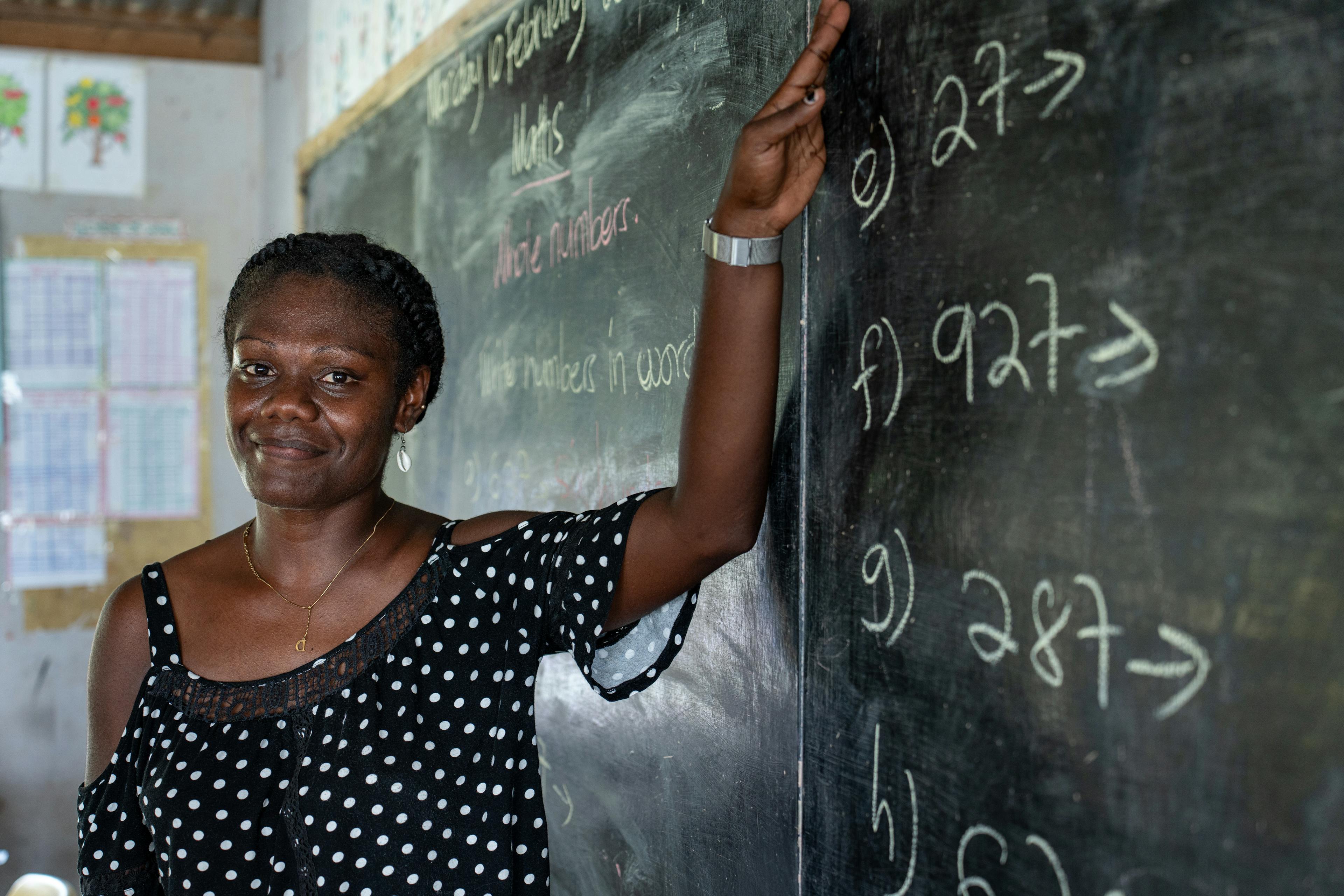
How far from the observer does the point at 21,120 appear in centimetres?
361

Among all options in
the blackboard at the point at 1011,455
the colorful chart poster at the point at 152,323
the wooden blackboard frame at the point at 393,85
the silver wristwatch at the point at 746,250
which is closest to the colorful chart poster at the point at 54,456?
the colorful chart poster at the point at 152,323

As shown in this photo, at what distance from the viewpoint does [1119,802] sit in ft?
2.17

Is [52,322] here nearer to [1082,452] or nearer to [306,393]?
[306,393]

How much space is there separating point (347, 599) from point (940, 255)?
811 millimetres

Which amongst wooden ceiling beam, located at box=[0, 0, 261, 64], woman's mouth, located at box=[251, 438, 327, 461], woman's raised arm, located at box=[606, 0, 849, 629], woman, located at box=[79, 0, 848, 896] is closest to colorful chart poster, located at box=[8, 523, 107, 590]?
wooden ceiling beam, located at box=[0, 0, 261, 64]

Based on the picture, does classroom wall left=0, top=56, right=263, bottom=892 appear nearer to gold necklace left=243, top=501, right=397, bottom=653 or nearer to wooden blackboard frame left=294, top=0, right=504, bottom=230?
wooden blackboard frame left=294, top=0, right=504, bottom=230

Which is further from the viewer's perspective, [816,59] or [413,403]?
[413,403]

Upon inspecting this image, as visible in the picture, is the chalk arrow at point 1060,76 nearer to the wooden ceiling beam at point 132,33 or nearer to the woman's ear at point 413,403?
the woman's ear at point 413,403

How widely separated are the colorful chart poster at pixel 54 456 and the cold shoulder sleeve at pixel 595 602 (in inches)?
122

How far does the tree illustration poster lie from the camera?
365cm

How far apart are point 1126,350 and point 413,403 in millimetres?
896

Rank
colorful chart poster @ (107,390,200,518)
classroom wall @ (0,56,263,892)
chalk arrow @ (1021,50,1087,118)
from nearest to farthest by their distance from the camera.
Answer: chalk arrow @ (1021,50,1087,118), classroom wall @ (0,56,263,892), colorful chart poster @ (107,390,200,518)

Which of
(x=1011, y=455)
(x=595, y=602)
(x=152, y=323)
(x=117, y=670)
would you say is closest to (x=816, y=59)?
(x=1011, y=455)

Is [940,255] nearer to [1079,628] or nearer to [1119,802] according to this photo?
[1079,628]
